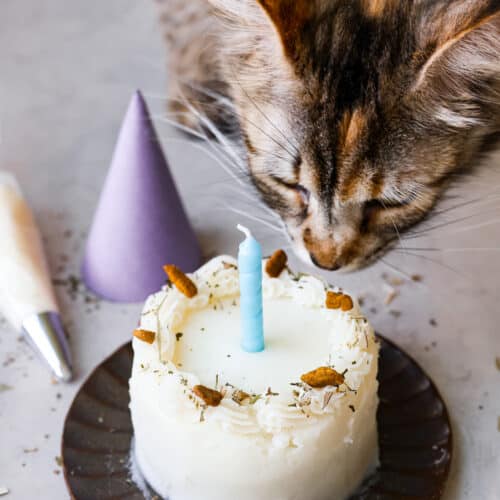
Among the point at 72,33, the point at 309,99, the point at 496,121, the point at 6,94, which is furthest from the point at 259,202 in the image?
the point at 72,33

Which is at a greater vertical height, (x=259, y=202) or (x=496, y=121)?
(x=496, y=121)

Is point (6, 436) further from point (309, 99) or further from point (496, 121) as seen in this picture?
point (496, 121)

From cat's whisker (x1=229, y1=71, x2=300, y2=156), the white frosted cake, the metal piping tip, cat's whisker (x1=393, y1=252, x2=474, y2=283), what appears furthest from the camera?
cat's whisker (x1=393, y1=252, x2=474, y2=283)

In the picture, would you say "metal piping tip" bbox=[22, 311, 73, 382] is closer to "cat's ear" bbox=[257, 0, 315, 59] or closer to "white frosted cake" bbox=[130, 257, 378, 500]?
"white frosted cake" bbox=[130, 257, 378, 500]

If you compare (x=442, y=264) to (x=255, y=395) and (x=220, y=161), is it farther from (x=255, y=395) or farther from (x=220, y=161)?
(x=255, y=395)

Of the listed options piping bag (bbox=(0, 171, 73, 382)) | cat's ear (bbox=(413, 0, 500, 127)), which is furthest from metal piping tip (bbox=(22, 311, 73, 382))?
cat's ear (bbox=(413, 0, 500, 127))

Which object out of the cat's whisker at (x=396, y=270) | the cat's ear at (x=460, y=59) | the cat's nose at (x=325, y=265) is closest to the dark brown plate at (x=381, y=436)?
the cat's nose at (x=325, y=265)
